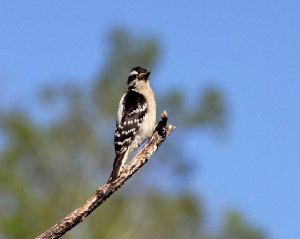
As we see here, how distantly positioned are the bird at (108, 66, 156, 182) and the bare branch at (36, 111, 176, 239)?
1253 mm

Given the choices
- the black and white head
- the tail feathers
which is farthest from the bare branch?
the black and white head

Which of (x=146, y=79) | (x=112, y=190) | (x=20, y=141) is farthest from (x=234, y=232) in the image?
(x=112, y=190)

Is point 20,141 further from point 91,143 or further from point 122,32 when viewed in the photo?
point 122,32

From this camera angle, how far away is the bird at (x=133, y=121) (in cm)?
1063

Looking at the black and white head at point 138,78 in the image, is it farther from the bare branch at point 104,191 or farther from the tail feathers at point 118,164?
the bare branch at point 104,191

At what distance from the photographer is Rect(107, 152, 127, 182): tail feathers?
8721 mm

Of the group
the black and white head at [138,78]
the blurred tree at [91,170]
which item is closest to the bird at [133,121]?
the black and white head at [138,78]

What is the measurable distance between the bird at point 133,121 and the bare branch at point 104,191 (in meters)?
1.25

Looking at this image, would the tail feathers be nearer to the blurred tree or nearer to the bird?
the bird

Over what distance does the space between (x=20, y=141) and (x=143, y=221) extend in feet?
13.9

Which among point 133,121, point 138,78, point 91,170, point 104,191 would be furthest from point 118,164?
point 91,170

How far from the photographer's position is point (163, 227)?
29.8 m

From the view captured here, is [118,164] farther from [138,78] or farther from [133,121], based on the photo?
[138,78]

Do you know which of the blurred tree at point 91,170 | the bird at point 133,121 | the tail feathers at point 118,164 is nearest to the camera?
the tail feathers at point 118,164
